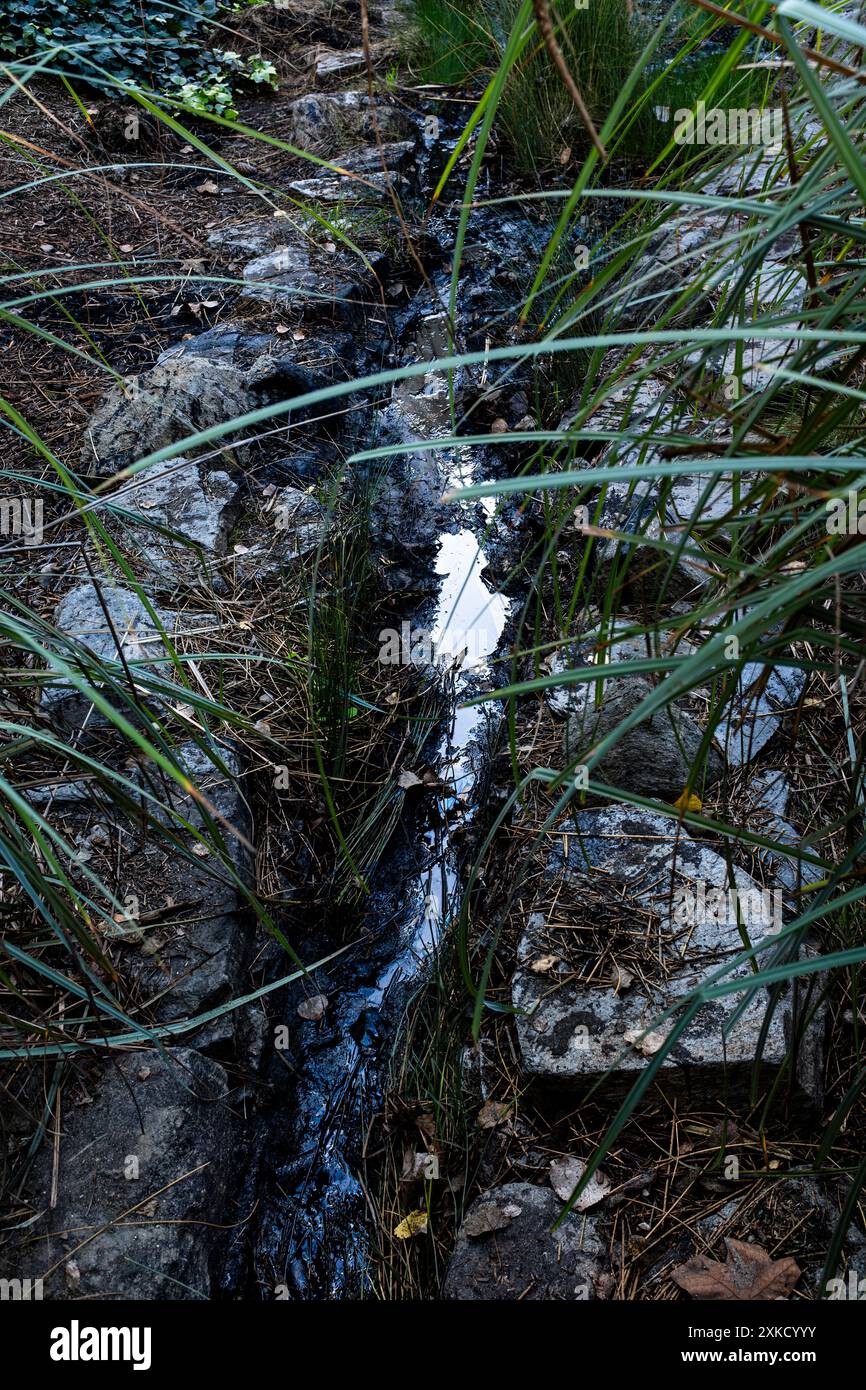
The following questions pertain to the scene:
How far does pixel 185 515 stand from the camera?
2734 millimetres

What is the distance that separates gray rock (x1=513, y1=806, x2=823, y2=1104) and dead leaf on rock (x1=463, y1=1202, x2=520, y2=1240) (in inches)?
9.2

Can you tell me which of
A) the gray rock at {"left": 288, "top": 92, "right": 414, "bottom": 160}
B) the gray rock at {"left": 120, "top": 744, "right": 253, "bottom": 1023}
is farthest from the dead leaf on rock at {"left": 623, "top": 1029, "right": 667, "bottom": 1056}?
the gray rock at {"left": 288, "top": 92, "right": 414, "bottom": 160}

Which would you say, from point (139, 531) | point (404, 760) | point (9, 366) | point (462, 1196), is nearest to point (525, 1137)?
point (462, 1196)

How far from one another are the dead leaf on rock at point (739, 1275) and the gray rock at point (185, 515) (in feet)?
6.46

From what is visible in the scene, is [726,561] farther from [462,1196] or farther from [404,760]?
[404,760]

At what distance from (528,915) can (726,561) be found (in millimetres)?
1091

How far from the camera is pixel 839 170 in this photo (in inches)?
43.0

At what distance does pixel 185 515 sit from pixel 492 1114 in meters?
1.94

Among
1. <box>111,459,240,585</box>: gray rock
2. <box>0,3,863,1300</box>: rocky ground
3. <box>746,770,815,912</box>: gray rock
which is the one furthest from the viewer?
<box>111,459,240,585</box>: gray rock

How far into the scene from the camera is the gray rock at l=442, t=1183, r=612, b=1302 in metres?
1.44

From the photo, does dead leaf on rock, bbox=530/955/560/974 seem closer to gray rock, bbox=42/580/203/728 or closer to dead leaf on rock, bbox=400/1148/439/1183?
dead leaf on rock, bbox=400/1148/439/1183

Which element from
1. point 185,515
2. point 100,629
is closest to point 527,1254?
point 100,629

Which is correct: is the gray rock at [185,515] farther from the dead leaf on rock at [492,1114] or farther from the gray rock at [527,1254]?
the gray rock at [527,1254]

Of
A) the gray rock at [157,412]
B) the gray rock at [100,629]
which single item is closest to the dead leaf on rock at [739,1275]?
the gray rock at [100,629]
